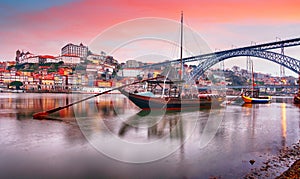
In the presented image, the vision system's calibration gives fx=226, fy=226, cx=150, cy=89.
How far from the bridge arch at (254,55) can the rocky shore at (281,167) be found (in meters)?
35.6

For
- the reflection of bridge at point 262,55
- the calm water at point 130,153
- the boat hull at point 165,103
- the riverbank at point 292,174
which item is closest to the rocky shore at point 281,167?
the riverbank at point 292,174

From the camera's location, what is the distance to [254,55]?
41125 millimetres

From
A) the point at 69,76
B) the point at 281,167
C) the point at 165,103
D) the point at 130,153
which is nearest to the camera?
the point at 281,167

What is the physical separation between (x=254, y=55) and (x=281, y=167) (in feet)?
130

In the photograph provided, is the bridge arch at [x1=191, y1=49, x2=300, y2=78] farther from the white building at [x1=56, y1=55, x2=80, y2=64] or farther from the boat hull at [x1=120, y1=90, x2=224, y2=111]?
the white building at [x1=56, y1=55, x2=80, y2=64]

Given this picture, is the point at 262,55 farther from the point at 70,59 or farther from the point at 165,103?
the point at 70,59

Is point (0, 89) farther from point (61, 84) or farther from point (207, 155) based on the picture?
point (207, 155)

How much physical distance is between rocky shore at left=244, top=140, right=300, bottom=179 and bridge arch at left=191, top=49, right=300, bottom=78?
35.6m

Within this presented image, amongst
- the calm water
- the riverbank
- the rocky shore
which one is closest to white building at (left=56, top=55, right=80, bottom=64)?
the calm water

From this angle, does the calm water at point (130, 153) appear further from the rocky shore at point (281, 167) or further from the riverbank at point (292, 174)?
the riverbank at point (292, 174)

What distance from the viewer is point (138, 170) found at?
5477mm

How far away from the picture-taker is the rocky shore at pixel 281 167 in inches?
191

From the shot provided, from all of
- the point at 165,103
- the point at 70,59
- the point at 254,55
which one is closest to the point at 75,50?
the point at 70,59

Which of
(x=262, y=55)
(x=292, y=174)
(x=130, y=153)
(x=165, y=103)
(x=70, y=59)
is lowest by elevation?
(x=130, y=153)
